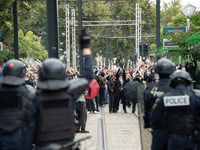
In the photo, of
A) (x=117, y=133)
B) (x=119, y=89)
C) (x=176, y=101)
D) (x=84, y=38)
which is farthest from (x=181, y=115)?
(x=119, y=89)

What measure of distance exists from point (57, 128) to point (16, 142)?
49 cm

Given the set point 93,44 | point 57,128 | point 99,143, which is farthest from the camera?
point 93,44

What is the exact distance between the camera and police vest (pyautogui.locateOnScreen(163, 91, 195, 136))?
543cm

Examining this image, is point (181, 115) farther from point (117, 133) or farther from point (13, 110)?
point (117, 133)

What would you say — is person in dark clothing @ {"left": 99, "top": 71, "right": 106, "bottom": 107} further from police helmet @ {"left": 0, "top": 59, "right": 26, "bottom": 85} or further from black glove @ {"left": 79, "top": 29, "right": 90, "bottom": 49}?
black glove @ {"left": 79, "top": 29, "right": 90, "bottom": 49}

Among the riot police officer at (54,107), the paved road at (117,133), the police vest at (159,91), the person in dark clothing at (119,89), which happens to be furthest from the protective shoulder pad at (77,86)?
the person in dark clothing at (119,89)

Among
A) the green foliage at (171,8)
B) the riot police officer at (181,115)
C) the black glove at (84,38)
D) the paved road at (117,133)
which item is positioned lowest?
the paved road at (117,133)

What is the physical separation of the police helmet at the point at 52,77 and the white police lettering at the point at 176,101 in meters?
1.31

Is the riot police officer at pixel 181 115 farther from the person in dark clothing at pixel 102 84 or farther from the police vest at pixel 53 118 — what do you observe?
the person in dark clothing at pixel 102 84

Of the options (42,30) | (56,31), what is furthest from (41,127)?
(42,30)

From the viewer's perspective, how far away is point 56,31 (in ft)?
27.1

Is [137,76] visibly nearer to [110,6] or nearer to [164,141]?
[164,141]

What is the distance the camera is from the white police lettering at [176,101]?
5.47m

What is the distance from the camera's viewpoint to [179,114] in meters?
5.48
